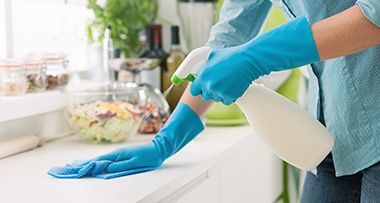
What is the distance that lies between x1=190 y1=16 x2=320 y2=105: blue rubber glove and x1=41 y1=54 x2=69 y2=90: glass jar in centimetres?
76

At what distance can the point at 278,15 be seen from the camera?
1843mm

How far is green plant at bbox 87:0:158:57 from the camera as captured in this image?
1667 millimetres

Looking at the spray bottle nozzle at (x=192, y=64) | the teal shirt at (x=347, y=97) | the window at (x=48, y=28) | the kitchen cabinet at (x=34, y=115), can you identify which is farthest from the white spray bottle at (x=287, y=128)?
the window at (x=48, y=28)

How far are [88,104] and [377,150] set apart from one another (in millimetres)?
805

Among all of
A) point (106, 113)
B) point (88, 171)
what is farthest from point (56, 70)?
point (88, 171)

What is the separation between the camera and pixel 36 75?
1364mm

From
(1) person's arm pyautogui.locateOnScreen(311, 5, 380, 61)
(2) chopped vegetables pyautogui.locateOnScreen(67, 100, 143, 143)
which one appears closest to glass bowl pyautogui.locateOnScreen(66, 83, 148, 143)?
(2) chopped vegetables pyautogui.locateOnScreen(67, 100, 143, 143)

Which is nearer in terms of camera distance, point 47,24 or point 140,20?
point 47,24

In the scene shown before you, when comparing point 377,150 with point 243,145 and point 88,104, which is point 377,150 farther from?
point 88,104

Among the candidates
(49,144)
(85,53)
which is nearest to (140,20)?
(85,53)

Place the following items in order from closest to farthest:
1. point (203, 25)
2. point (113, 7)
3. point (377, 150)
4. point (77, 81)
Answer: point (377, 150)
point (77, 81)
point (113, 7)
point (203, 25)

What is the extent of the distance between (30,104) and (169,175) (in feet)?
1.78

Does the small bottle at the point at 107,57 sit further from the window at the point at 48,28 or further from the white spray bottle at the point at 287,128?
the white spray bottle at the point at 287,128

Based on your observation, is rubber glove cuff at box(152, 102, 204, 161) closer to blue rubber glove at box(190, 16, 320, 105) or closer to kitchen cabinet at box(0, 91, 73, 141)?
blue rubber glove at box(190, 16, 320, 105)
